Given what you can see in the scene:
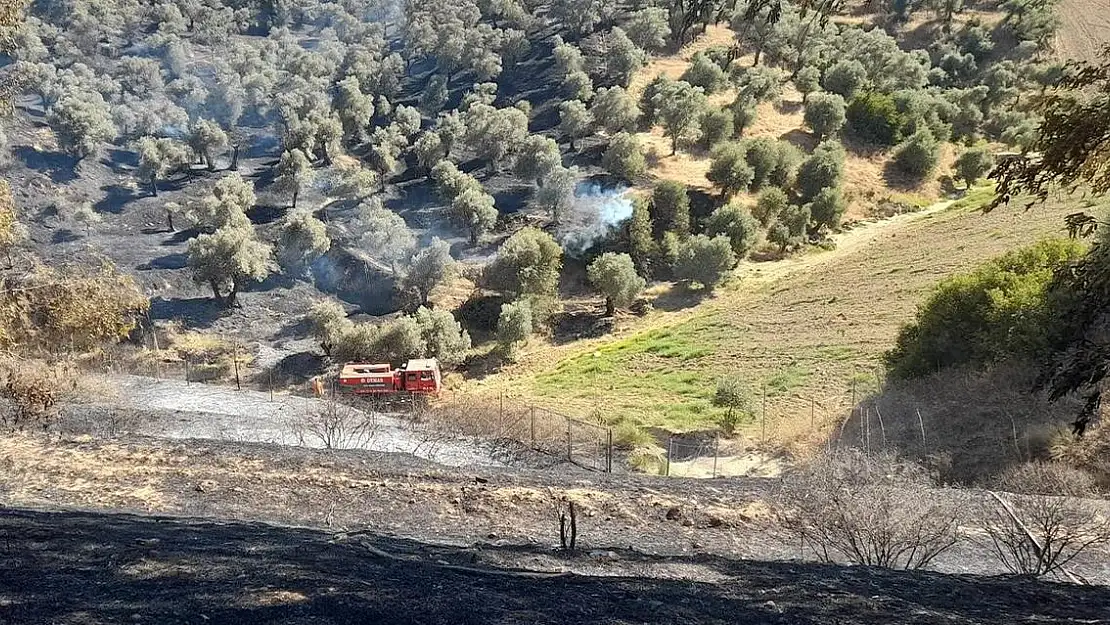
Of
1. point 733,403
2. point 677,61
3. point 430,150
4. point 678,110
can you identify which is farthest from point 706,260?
point 677,61

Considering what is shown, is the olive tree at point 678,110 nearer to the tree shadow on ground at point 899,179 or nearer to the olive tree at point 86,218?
the tree shadow on ground at point 899,179

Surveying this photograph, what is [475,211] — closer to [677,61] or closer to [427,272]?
[427,272]

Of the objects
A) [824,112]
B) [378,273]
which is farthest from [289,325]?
[824,112]

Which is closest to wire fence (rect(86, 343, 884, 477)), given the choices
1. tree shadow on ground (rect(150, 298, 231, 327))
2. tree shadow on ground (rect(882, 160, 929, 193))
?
tree shadow on ground (rect(150, 298, 231, 327))

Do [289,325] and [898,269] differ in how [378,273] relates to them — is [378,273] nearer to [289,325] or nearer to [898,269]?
[289,325]

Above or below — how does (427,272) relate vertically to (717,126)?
below

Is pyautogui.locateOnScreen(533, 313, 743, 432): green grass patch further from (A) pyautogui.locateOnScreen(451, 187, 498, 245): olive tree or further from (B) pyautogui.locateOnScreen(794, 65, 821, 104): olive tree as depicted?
(B) pyautogui.locateOnScreen(794, 65, 821, 104): olive tree
